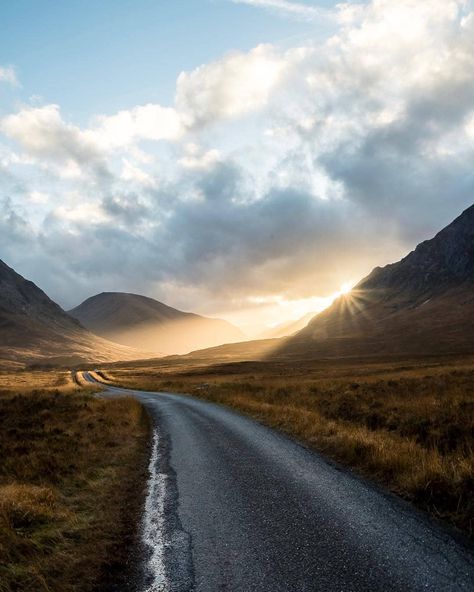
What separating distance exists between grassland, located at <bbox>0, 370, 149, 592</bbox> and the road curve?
750 mm

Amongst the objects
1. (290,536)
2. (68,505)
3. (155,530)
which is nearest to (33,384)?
(68,505)

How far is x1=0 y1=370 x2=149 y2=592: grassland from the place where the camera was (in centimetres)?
644

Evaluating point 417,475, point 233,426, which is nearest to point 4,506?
point 417,475

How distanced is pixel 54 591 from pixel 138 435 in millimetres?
14577

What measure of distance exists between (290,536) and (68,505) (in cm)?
554

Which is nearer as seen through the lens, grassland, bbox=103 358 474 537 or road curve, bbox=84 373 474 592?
road curve, bbox=84 373 474 592

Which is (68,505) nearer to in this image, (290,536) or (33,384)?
(290,536)

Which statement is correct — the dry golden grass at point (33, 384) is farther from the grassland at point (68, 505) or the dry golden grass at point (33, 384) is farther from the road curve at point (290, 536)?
the road curve at point (290, 536)

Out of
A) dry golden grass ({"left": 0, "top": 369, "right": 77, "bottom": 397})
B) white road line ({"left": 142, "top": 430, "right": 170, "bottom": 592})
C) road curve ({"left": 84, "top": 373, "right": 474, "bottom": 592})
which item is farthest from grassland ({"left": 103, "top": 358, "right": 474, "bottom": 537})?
dry golden grass ({"left": 0, "top": 369, "right": 77, "bottom": 397})

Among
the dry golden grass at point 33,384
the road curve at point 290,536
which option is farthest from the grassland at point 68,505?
the dry golden grass at point 33,384

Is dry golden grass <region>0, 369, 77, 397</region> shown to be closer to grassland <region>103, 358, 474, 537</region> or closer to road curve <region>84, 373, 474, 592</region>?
grassland <region>103, 358, 474, 537</region>

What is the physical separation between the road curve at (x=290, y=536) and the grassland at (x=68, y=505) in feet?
2.46

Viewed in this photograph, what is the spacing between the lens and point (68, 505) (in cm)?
973

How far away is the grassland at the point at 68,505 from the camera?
6.44 metres
